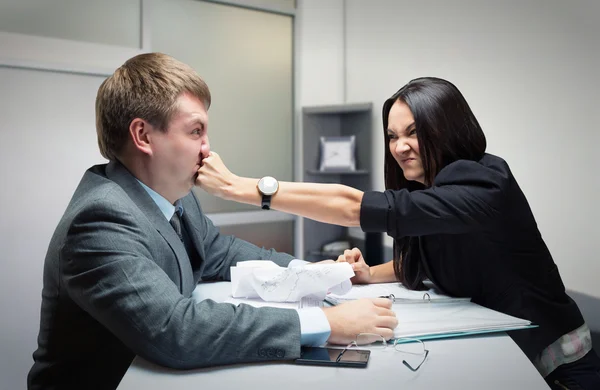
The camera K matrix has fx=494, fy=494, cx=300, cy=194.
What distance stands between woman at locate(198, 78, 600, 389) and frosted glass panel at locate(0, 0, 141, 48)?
223 cm

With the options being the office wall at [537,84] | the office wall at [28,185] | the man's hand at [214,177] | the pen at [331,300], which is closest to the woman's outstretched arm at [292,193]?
the man's hand at [214,177]

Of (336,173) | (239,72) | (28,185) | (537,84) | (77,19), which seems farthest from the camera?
(336,173)

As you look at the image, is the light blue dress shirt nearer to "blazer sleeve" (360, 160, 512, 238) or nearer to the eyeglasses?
the eyeglasses

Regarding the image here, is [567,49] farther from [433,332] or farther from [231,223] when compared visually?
[231,223]

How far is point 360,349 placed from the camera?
0.99 meters

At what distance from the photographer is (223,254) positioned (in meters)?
1.66

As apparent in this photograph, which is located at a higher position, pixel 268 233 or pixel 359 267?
pixel 359 267

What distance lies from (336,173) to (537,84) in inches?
70.5

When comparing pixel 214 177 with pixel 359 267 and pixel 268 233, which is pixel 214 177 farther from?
pixel 268 233

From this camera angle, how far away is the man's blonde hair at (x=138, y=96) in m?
1.24

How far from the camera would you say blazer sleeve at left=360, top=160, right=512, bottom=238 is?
125 centimetres

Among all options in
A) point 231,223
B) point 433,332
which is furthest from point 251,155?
point 433,332

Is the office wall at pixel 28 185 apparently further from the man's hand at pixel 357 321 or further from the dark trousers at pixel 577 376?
the dark trousers at pixel 577 376

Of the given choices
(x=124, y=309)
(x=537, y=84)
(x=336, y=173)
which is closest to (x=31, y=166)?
(x=336, y=173)
